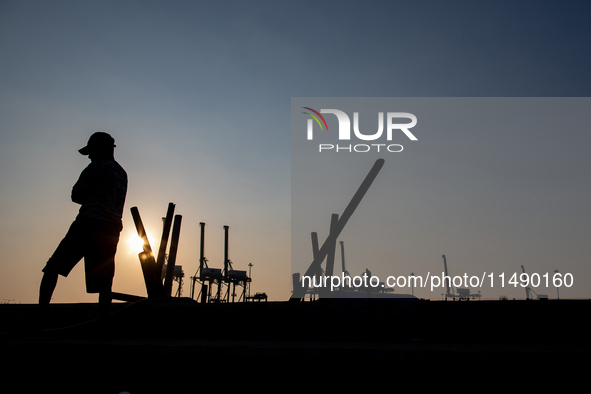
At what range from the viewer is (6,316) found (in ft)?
14.8

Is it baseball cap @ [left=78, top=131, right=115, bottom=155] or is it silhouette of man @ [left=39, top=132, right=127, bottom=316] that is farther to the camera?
baseball cap @ [left=78, top=131, right=115, bottom=155]

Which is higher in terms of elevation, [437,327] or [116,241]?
[116,241]

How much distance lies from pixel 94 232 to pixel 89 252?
0.16 m

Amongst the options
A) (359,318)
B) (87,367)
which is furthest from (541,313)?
(87,367)

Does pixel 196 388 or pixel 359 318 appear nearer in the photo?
pixel 196 388

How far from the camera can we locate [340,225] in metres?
16.0

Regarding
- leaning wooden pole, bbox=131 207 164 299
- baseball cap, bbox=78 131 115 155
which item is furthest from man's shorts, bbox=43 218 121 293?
leaning wooden pole, bbox=131 207 164 299

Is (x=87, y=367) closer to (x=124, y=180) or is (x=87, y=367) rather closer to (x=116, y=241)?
(x=116, y=241)

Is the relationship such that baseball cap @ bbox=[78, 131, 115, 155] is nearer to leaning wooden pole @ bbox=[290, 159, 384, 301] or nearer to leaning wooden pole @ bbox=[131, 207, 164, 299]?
leaning wooden pole @ bbox=[131, 207, 164, 299]

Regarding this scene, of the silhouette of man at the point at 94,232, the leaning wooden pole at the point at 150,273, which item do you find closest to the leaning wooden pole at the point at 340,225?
the leaning wooden pole at the point at 150,273

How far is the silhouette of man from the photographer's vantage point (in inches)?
133

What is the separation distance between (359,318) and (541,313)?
4.37 ft

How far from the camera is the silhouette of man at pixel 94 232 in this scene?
3389 mm

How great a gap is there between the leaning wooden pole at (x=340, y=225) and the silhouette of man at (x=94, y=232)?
9.96 m
